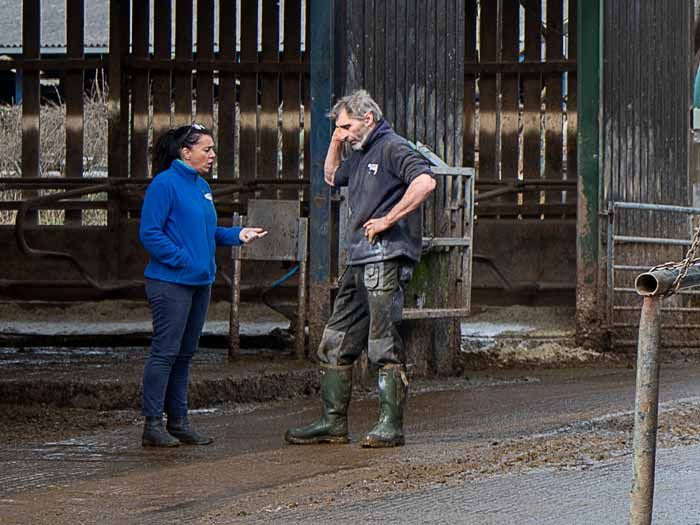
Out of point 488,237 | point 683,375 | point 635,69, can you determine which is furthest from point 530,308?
point 683,375

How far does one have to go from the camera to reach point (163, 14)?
17.2 m

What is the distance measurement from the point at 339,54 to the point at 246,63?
6.68m

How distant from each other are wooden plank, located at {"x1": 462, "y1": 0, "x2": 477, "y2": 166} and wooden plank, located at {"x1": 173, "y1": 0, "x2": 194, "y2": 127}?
128 inches

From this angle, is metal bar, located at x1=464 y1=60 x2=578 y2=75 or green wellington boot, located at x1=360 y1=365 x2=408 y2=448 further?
metal bar, located at x1=464 y1=60 x2=578 y2=75

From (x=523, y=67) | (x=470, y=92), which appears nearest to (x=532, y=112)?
(x=523, y=67)

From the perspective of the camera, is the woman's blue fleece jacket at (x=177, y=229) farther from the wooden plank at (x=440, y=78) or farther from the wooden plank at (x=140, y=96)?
the wooden plank at (x=140, y=96)

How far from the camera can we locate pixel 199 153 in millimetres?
8039

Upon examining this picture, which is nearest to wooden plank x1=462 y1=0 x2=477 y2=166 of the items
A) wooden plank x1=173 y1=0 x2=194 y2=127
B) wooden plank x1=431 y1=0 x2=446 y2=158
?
wooden plank x1=173 y1=0 x2=194 y2=127

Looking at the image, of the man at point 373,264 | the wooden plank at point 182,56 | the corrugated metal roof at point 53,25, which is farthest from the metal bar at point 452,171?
the corrugated metal roof at point 53,25

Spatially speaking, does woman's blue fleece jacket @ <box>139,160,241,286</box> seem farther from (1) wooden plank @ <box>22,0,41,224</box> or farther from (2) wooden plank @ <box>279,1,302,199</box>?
(1) wooden plank @ <box>22,0,41,224</box>

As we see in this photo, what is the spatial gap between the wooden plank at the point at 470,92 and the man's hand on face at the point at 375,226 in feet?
32.3

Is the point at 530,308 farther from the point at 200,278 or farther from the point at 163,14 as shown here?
the point at 200,278

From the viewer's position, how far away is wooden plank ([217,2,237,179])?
1717 cm

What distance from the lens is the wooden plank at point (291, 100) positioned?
1712 centimetres
